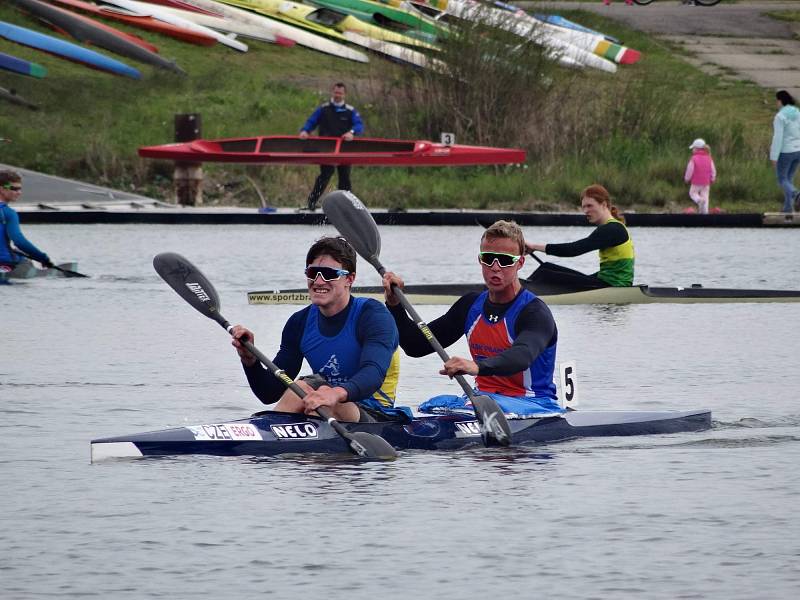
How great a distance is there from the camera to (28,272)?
19922mm

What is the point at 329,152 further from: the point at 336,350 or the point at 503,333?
the point at 336,350

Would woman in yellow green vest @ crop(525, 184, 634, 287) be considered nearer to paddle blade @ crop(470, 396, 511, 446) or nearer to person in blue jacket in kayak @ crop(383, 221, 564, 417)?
person in blue jacket in kayak @ crop(383, 221, 564, 417)

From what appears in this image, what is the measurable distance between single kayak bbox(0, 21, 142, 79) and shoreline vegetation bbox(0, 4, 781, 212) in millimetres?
260

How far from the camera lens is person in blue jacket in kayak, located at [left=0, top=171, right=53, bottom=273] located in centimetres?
1848

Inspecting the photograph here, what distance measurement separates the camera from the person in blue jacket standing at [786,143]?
91.1ft

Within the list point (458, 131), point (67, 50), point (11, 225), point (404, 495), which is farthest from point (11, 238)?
point (67, 50)

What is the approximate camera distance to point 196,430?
9.45 m

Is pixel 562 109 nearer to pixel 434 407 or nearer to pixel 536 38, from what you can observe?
pixel 536 38

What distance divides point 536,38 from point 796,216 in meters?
6.50

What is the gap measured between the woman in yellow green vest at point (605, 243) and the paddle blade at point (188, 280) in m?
5.16

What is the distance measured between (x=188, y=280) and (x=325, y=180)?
19.3 m

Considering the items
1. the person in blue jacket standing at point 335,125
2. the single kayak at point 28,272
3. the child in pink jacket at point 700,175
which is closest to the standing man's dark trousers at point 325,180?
the person in blue jacket standing at point 335,125

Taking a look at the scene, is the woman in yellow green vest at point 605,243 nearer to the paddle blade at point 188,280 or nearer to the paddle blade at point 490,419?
the paddle blade at point 188,280

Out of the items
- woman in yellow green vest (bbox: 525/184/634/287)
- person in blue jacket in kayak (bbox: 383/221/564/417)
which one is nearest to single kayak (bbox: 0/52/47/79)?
woman in yellow green vest (bbox: 525/184/634/287)
